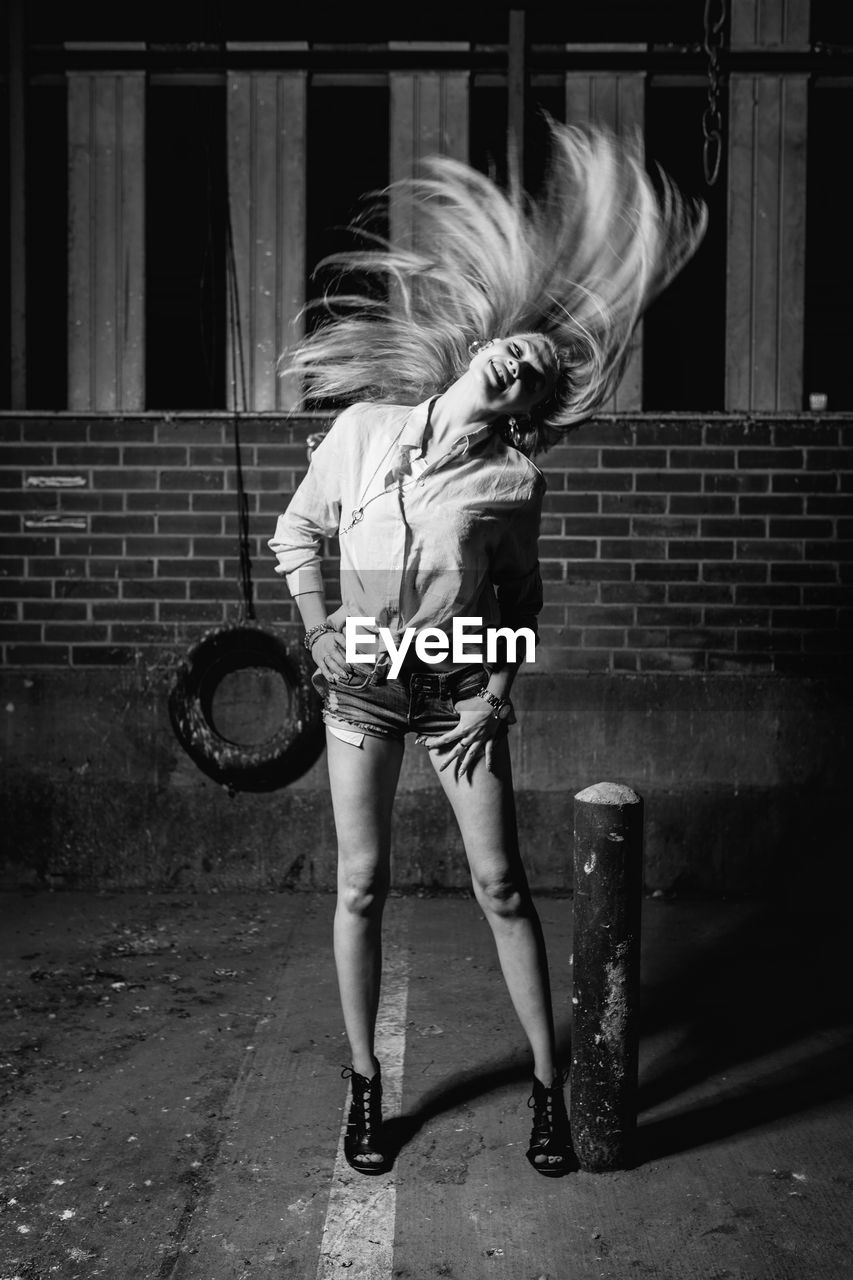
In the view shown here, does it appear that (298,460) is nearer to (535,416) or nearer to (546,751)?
(546,751)

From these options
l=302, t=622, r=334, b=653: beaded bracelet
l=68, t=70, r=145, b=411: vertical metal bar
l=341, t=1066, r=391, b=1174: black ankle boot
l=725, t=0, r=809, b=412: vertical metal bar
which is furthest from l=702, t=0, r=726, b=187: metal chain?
l=341, t=1066, r=391, b=1174: black ankle boot

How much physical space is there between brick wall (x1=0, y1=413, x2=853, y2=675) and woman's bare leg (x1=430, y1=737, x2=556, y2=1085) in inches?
97.6

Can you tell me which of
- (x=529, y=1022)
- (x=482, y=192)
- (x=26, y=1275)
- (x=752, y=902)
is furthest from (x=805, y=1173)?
(x=482, y=192)

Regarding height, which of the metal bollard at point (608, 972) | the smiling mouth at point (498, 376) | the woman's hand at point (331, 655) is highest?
the smiling mouth at point (498, 376)

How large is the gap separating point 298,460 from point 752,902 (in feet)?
9.62

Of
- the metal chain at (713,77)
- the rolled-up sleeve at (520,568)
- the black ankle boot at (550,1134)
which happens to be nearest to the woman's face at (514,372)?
the rolled-up sleeve at (520,568)

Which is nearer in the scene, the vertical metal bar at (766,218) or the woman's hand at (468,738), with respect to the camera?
the woman's hand at (468,738)

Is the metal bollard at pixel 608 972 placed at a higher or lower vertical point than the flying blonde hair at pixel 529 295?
lower

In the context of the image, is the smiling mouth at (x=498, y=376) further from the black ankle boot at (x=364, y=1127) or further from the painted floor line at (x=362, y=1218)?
the painted floor line at (x=362, y=1218)

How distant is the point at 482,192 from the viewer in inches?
172

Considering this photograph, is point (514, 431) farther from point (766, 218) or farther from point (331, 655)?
point (766, 218)

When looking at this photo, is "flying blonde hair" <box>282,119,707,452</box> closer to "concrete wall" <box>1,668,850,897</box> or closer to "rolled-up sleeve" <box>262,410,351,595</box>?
"rolled-up sleeve" <box>262,410,351,595</box>

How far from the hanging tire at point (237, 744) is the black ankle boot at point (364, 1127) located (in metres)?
2.38

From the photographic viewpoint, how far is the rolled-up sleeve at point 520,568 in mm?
2936
